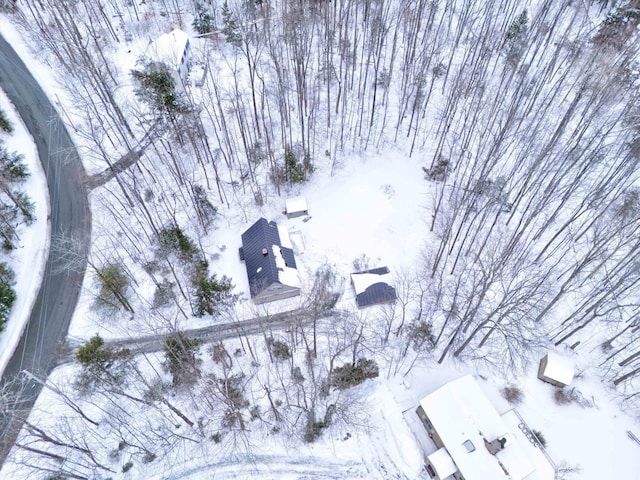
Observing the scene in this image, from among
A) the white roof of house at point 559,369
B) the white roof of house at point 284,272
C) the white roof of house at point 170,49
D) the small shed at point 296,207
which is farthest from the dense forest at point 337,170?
the small shed at point 296,207

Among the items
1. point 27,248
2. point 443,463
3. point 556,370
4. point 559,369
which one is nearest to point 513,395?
point 556,370

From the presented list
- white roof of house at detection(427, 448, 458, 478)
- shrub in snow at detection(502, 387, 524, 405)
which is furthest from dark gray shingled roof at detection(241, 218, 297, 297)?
shrub in snow at detection(502, 387, 524, 405)

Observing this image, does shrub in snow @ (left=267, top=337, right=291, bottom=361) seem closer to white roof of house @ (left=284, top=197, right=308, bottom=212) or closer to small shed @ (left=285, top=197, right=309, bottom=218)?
small shed @ (left=285, top=197, right=309, bottom=218)

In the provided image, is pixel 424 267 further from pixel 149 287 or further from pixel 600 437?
pixel 149 287

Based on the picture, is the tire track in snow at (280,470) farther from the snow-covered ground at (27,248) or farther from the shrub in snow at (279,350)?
the snow-covered ground at (27,248)

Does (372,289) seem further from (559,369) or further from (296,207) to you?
(559,369)

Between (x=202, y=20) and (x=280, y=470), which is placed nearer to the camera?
(x=280, y=470)
